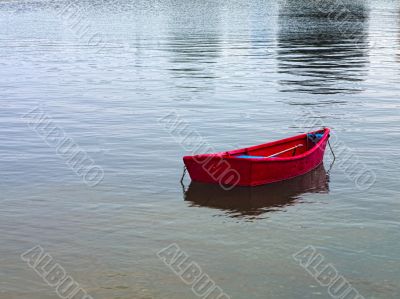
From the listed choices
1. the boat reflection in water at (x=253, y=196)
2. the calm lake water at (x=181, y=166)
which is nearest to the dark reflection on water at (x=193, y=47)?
the calm lake water at (x=181, y=166)

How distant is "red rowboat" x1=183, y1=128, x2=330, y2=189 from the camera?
21250mm

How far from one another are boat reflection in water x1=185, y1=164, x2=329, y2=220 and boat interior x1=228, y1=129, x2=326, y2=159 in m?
1.18

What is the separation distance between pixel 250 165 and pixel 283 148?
3.22 m

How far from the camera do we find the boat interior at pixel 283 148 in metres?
22.7

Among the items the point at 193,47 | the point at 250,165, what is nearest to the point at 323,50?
the point at 193,47

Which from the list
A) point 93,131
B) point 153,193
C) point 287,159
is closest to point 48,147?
point 93,131

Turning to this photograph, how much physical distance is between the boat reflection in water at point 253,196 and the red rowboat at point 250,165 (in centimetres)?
23

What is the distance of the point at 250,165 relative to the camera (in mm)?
21344

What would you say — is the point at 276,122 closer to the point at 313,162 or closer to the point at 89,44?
the point at 313,162

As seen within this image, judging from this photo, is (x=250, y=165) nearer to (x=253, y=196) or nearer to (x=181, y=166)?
(x=253, y=196)

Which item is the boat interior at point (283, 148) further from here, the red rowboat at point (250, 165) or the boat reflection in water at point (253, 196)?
the boat reflection in water at point (253, 196)

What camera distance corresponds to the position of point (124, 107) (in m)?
35.9

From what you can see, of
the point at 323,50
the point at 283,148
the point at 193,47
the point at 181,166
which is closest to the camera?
the point at 283,148

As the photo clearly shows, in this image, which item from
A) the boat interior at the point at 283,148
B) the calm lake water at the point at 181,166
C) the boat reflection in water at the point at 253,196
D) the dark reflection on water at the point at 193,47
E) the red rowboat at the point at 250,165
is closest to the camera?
the calm lake water at the point at 181,166
